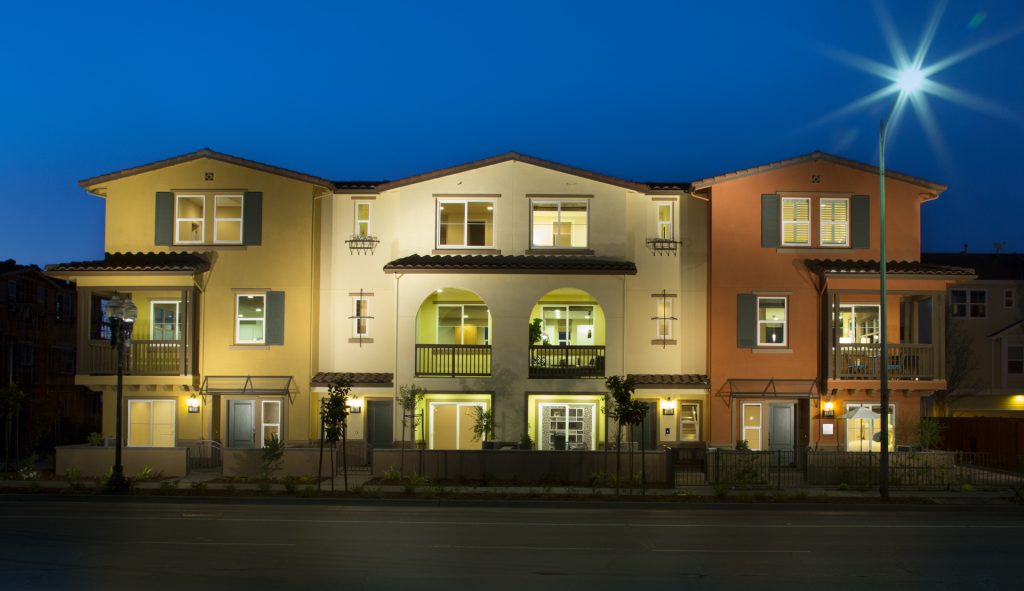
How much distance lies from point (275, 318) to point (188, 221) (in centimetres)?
475

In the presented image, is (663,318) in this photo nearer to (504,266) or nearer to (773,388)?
(773,388)

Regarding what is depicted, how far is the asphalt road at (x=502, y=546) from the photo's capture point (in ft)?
42.4

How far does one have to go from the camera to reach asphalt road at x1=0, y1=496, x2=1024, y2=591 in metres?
12.9

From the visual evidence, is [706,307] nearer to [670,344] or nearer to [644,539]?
[670,344]

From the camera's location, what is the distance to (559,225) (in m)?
33.0

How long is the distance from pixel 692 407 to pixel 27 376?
3260 cm

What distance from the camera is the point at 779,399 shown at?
31.9 m

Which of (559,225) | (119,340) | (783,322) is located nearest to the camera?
(119,340)

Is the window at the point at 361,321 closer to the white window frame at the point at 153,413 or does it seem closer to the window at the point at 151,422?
the white window frame at the point at 153,413

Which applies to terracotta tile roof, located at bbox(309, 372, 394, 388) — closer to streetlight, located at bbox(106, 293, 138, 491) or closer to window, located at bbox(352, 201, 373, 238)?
window, located at bbox(352, 201, 373, 238)

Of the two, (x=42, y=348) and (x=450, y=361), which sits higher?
(x=42, y=348)

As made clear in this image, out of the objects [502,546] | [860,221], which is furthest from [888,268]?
[502,546]

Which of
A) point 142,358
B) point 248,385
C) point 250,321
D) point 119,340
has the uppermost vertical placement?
point 250,321

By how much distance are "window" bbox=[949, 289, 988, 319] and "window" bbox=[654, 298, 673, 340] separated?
76.8 feet
